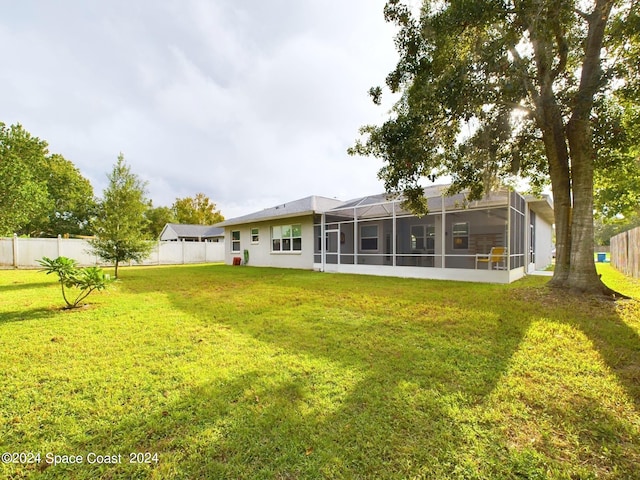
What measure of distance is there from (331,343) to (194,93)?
11097 mm

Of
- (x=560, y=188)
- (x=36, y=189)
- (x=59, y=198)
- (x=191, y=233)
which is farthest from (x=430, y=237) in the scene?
(x=59, y=198)

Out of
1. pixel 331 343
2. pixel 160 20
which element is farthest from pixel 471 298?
pixel 160 20

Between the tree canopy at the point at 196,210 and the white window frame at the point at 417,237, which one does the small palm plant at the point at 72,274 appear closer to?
the white window frame at the point at 417,237

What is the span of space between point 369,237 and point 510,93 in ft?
32.7

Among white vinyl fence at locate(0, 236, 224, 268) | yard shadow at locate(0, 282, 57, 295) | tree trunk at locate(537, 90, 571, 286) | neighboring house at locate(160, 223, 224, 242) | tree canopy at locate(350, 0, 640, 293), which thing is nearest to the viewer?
tree canopy at locate(350, 0, 640, 293)

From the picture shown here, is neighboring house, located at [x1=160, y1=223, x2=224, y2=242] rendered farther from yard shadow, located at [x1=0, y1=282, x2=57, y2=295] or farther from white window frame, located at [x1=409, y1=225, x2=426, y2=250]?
white window frame, located at [x1=409, y1=225, x2=426, y2=250]

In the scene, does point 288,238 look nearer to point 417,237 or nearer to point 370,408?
point 417,237

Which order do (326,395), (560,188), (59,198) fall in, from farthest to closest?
1. (59,198)
2. (560,188)
3. (326,395)

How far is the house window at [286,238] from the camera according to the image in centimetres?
1524

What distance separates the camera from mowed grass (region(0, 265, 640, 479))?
70.1 inches

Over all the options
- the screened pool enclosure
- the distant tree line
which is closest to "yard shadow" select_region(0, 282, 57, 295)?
the distant tree line

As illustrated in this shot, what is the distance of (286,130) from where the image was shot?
42.9 feet

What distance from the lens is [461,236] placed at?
12.9 m

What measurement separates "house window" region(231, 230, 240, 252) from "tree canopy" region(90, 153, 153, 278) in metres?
7.84
